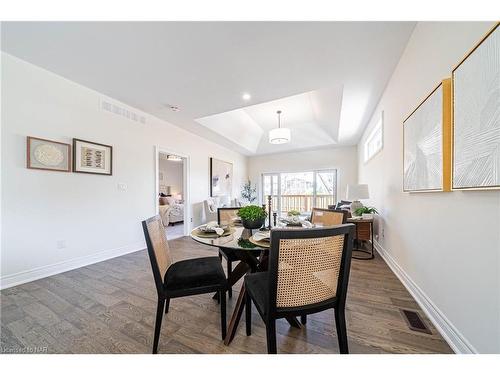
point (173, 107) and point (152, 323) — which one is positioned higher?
point (173, 107)

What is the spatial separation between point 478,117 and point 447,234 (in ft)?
2.59

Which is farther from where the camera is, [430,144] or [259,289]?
A: [430,144]

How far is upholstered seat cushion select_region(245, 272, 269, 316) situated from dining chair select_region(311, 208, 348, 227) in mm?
969

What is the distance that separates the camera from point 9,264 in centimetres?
200

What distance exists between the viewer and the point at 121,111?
3066mm

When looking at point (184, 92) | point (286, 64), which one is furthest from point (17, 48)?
point (286, 64)

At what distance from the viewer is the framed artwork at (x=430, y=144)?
1.25 m

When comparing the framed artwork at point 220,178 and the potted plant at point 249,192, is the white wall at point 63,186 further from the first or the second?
the potted plant at point 249,192

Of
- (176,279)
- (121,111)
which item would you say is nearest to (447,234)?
(176,279)

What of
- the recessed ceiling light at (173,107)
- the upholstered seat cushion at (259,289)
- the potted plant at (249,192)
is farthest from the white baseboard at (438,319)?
the potted plant at (249,192)

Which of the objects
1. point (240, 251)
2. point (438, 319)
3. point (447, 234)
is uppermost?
point (447, 234)

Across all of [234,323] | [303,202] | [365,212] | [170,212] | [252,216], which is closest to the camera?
[234,323]

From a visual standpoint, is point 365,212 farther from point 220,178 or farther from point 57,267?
point 57,267

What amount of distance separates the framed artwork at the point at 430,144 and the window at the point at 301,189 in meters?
4.60
